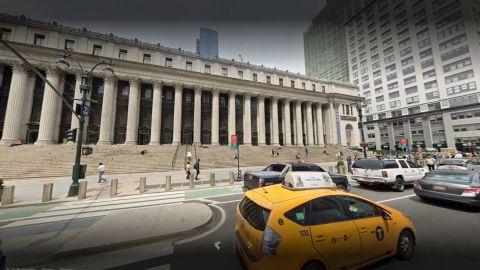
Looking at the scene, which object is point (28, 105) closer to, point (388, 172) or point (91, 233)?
point (91, 233)

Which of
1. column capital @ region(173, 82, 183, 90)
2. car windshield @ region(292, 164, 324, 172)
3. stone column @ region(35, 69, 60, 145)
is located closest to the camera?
car windshield @ region(292, 164, 324, 172)

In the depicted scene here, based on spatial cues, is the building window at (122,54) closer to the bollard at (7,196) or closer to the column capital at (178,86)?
the column capital at (178,86)

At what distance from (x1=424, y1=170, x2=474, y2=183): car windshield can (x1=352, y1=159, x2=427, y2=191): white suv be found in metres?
1.86

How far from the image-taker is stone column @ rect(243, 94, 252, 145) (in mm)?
40719

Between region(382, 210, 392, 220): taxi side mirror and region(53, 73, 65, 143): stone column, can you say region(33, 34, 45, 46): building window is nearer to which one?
region(53, 73, 65, 143): stone column

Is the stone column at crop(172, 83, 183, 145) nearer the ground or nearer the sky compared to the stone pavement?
nearer the sky

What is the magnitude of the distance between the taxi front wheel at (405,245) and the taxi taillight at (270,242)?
2.95m

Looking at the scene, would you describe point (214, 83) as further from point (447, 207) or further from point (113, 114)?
point (447, 207)

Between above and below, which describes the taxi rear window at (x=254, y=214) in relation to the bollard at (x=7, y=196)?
above

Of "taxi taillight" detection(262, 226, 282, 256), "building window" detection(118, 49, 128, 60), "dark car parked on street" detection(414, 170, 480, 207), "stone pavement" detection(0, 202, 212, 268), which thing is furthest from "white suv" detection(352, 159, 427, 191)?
"building window" detection(118, 49, 128, 60)

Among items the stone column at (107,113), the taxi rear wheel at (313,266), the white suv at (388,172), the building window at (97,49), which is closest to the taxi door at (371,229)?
the taxi rear wheel at (313,266)

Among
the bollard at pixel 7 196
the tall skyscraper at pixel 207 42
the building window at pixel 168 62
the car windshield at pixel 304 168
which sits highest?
the tall skyscraper at pixel 207 42

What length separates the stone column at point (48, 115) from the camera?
27672mm

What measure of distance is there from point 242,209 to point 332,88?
5860cm
